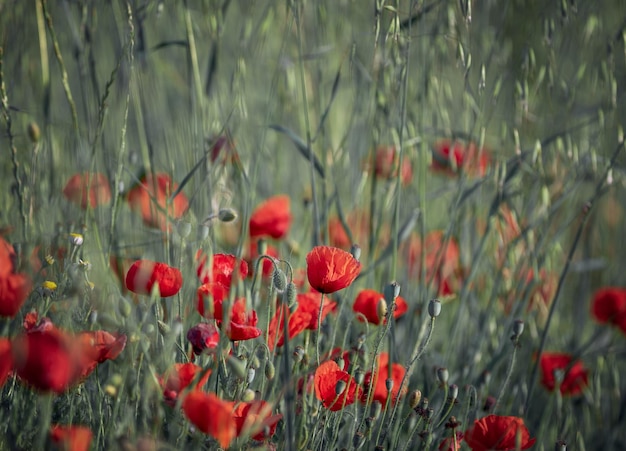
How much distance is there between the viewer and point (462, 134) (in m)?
1.31

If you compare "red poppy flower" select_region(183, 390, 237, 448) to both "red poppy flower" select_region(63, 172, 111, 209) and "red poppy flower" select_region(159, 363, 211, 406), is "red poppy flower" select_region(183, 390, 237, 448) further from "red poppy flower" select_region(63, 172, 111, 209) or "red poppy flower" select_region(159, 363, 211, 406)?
"red poppy flower" select_region(63, 172, 111, 209)

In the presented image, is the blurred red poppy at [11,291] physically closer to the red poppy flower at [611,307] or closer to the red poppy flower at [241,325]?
the red poppy flower at [241,325]

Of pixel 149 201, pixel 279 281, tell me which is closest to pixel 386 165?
pixel 149 201

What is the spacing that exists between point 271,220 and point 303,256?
0.16 metres

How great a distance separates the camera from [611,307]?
1365 millimetres

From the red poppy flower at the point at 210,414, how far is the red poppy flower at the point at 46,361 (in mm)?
110

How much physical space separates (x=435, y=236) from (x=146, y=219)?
0.63 metres

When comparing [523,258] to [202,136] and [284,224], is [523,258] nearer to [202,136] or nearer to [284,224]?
[284,224]

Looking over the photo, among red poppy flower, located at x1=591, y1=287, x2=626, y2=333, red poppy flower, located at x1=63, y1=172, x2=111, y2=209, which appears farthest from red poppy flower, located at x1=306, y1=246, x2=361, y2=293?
red poppy flower, located at x1=591, y1=287, x2=626, y2=333

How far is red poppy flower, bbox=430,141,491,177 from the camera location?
1380mm

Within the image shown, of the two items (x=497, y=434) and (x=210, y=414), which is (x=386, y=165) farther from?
(x=210, y=414)

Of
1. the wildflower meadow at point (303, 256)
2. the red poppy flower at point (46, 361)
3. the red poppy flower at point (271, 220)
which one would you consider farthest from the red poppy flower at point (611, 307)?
the red poppy flower at point (46, 361)

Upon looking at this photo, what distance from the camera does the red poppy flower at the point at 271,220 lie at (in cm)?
126

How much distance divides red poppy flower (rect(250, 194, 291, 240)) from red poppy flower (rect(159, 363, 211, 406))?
20.6 inches
